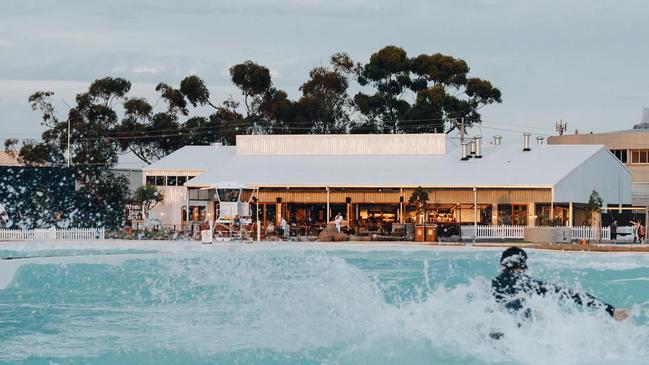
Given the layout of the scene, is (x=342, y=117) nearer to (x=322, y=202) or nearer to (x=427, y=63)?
(x=427, y=63)

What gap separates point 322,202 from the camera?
46.4 m

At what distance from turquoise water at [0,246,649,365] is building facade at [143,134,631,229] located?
17.6m

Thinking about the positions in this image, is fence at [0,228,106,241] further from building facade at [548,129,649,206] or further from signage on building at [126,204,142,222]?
building facade at [548,129,649,206]

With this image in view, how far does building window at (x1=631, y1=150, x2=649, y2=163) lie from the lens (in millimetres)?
62562

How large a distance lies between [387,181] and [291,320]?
29.5 meters

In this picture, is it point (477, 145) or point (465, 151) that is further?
point (477, 145)

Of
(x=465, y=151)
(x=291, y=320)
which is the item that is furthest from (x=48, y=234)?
(x=291, y=320)

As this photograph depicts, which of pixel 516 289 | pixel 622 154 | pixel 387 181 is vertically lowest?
pixel 516 289

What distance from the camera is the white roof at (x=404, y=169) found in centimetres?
4381

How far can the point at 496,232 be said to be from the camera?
135ft

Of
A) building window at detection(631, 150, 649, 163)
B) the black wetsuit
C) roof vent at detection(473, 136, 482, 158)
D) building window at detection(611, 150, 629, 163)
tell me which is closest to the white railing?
roof vent at detection(473, 136, 482, 158)

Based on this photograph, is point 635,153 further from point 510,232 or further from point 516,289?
point 516,289

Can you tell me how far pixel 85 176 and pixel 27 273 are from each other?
36.0 m

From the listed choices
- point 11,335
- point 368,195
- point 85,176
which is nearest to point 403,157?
point 368,195
